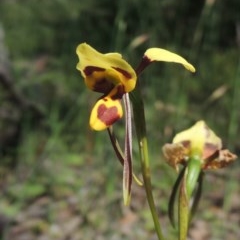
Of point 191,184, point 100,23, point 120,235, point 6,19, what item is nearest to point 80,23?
point 100,23

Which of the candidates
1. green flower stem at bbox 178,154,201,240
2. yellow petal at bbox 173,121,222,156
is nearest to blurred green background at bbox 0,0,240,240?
yellow petal at bbox 173,121,222,156

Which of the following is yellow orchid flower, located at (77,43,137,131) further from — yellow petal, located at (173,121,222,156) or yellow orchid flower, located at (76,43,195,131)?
yellow petal, located at (173,121,222,156)

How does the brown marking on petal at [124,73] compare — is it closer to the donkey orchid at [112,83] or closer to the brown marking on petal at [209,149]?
the donkey orchid at [112,83]

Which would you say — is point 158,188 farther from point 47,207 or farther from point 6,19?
point 6,19

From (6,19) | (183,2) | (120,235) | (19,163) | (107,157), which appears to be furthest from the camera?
(6,19)

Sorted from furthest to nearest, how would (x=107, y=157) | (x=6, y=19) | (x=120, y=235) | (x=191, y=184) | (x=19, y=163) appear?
(x=6, y=19) < (x=19, y=163) < (x=107, y=157) < (x=120, y=235) < (x=191, y=184)

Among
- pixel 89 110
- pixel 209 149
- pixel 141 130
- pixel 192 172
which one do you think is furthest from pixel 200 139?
pixel 89 110

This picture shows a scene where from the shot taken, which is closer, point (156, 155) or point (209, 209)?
point (209, 209)
